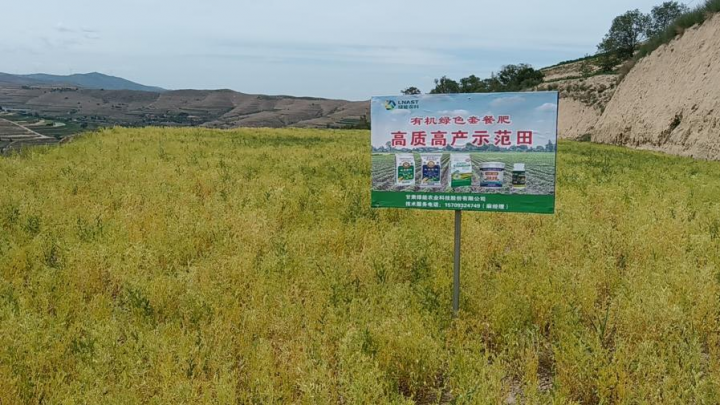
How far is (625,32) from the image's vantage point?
69.2 metres

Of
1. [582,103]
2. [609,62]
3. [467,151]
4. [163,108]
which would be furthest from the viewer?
[163,108]

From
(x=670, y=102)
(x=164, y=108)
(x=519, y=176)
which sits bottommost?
(x=519, y=176)

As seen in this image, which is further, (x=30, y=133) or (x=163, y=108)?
(x=163, y=108)

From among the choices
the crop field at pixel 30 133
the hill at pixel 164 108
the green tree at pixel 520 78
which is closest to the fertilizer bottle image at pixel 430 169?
the crop field at pixel 30 133

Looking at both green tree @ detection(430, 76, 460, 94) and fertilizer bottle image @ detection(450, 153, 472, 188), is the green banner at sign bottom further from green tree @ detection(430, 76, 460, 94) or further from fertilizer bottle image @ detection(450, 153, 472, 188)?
green tree @ detection(430, 76, 460, 94)

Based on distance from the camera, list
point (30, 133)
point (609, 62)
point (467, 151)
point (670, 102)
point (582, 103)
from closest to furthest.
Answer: point (467, 151) < point (670, 102) < point (582, 103) < point (609, 62) < point (30, 133)

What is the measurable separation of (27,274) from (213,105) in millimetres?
198495

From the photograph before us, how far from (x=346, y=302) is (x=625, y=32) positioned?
7939 cm

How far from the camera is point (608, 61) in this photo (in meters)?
67.1

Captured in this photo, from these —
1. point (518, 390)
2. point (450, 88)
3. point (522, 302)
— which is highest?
point (450, 88)

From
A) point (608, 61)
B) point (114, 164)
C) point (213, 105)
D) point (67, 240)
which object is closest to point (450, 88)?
point (608, 61)

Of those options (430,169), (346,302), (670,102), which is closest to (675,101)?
Answer: (670,102)

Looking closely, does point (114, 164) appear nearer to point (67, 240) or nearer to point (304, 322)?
point (67, 240)

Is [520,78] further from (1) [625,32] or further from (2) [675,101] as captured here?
(2) [675,101]
